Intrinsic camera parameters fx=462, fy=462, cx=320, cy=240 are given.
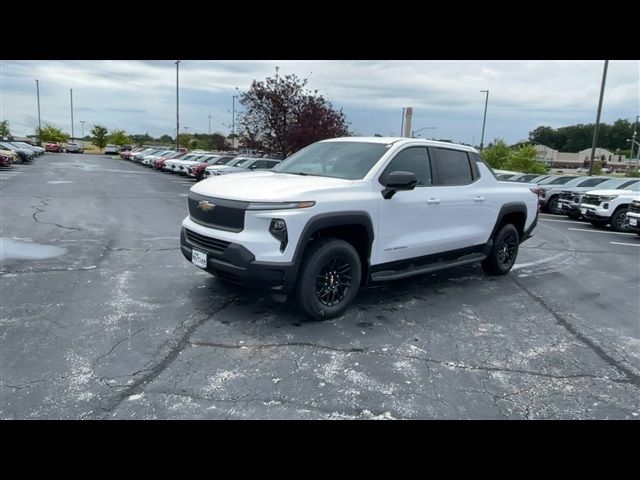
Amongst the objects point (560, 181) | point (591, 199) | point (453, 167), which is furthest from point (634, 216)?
point (453, 167)

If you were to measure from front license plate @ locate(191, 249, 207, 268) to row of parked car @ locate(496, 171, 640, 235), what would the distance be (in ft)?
23.4

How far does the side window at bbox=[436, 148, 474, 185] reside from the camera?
579cm

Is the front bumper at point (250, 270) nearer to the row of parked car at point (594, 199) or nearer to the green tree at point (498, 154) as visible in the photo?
the row of parked car at point (594, 199)

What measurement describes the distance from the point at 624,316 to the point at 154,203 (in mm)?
12114

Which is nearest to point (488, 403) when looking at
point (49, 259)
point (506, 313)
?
point (506, 313)

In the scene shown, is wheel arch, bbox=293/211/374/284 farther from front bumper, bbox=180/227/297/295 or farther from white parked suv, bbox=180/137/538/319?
front bumper, bbox=180/227/297/295

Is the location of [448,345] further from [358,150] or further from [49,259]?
[49,259]

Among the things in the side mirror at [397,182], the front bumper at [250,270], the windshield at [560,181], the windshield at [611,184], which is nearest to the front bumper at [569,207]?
the windshield at [611,184]

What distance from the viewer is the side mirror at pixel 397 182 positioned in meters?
4.64

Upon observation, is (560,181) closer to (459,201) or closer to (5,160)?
(459,201)

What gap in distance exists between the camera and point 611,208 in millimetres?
12812

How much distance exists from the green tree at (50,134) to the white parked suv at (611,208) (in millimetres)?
81079

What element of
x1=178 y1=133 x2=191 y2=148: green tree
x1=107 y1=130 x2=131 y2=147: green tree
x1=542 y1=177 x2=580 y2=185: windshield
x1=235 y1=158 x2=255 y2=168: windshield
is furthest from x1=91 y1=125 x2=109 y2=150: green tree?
x1=542 y1=177 x2=580 y2=185: windshield

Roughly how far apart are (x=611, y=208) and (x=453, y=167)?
931 centimetres
